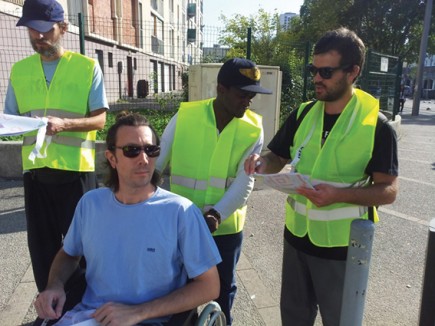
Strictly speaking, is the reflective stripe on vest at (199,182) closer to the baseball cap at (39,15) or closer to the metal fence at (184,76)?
the baseball cap at (39,15)

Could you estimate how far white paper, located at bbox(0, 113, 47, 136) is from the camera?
210 centimetres

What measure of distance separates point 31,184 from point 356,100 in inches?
83.2

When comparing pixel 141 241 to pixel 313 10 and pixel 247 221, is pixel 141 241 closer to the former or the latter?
pixel 247 221

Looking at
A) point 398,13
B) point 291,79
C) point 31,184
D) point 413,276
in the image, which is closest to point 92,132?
point 31,184

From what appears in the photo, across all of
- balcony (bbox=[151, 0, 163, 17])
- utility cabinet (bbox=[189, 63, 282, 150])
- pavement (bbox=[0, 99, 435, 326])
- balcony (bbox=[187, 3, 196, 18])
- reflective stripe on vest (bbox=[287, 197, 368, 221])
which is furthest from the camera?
balcony (bbox=[187, 3, 196, 18])

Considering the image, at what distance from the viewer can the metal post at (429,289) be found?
1.84 meters

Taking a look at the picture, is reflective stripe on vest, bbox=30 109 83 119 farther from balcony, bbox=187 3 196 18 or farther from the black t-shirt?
balcony, bbox=187 3 196 18

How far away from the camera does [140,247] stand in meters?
1.80

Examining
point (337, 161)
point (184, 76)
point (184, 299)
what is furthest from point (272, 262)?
point (184, 76)

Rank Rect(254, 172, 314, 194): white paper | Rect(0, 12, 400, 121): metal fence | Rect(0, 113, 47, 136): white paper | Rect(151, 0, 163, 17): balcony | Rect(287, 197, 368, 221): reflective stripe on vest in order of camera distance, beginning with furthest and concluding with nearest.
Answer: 1. Rect(151, 0, 163, 17): balcony
2. Rect(0, 12, 400, 121): metal fence
3. Rect(0, 113, 47, 136): white paper
4. Rect(287, 197, 368, 221): reflective stripe on vest
5. Rect(254, 172, 314, 194): white paper

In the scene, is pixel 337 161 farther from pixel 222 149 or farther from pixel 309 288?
pixel 309 288

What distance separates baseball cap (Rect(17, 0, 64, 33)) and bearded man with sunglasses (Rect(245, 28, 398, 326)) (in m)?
1.50

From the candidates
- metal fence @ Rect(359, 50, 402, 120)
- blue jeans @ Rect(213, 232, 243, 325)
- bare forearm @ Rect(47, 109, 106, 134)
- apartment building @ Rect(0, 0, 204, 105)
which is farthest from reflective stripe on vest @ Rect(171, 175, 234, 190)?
metal fence @ Rect(359, 50, 402, 120)

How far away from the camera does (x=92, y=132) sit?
8.98 ft
